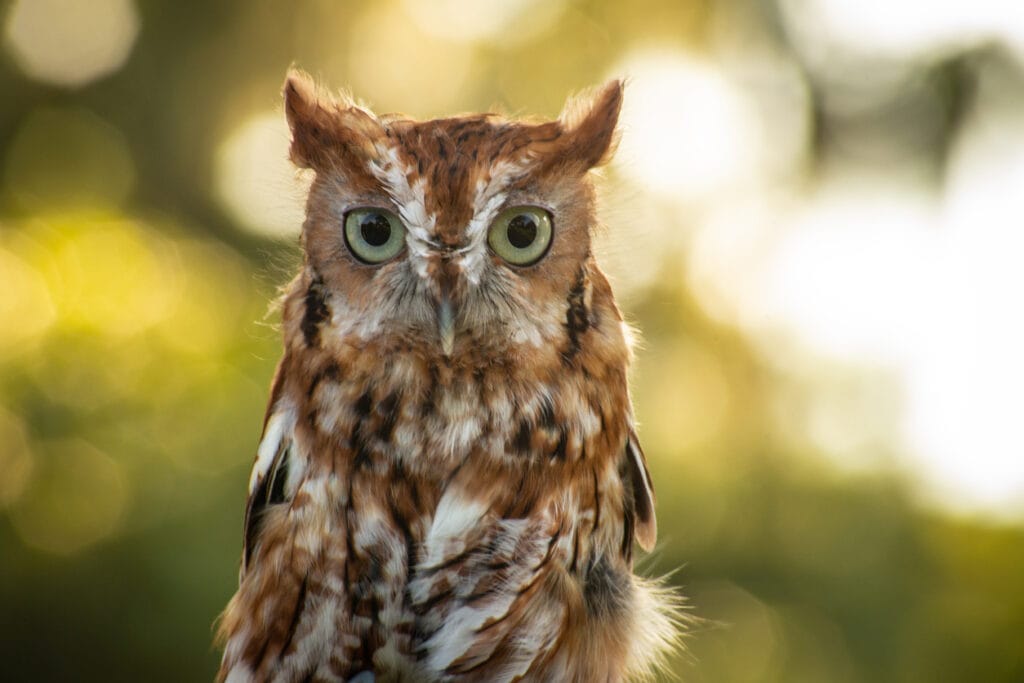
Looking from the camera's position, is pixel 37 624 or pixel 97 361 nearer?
pixel 97 361

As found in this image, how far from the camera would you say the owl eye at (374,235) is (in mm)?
1568

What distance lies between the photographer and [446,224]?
1.49 meters

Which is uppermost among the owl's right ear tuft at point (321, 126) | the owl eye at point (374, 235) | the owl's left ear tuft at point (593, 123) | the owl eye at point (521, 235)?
the owl's left ear tuft at point (593, 123)

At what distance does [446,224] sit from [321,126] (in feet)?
1.12

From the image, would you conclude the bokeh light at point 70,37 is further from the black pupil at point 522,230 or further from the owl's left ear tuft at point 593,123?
the black pupil at point 522,230

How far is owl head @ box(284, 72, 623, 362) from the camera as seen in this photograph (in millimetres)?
1502

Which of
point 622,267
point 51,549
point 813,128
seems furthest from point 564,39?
point 622,267

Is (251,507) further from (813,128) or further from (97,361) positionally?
(813,128)

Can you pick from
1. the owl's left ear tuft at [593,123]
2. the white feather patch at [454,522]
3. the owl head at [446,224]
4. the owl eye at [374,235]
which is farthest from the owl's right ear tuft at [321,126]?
the white feather patch at [454,522]

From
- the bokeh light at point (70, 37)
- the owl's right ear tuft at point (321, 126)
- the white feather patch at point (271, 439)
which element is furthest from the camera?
the bokeh light at point (70, 37)

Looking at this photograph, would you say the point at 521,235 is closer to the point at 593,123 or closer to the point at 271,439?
the point at 593,123

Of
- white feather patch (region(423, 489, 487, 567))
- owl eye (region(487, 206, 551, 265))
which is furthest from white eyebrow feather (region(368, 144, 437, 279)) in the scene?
white feather patch (region(423, 489, 487, 567))

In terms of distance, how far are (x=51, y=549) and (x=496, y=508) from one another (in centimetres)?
352

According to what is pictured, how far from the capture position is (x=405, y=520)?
163cm
